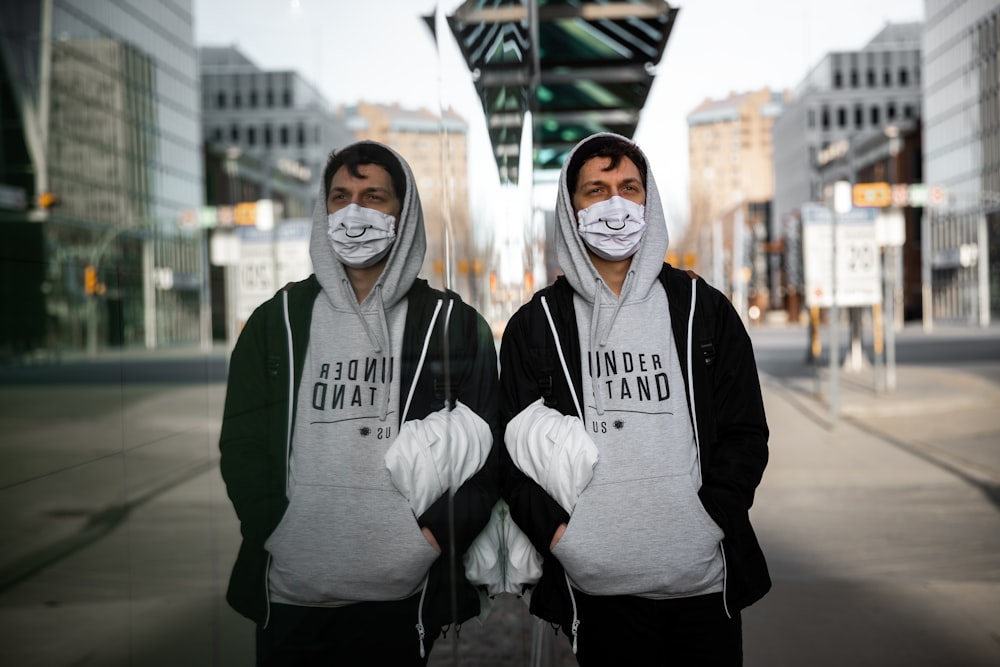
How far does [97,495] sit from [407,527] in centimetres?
72

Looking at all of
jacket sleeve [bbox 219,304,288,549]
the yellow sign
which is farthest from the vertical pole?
jacket sleeve [bbox 219,304,288,549]

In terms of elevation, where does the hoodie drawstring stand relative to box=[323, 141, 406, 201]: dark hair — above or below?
below

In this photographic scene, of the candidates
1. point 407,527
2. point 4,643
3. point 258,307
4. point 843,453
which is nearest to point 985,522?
point 843,453

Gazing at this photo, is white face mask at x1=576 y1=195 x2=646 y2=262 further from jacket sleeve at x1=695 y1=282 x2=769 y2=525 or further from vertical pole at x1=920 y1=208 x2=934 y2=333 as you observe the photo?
vertical pole at x1=920 y1=208 x2=934 y2=333

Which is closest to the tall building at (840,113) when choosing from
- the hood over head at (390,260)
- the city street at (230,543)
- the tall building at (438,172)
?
the city street at (230,543)

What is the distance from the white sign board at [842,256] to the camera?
13.5 metres

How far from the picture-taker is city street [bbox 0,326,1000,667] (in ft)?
3.67

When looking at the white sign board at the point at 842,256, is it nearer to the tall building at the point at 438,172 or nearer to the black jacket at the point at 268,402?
the tall building at the point at 438,172

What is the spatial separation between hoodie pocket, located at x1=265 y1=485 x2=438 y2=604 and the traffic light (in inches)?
23.3

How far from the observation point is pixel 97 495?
1216 millimetres

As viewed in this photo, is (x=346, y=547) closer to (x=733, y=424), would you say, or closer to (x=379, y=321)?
(x=379, y=321)

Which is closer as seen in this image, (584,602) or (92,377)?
(92,377)

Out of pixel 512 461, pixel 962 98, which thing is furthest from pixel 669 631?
pixel 962 98

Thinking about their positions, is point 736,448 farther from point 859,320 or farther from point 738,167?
point 859,320
